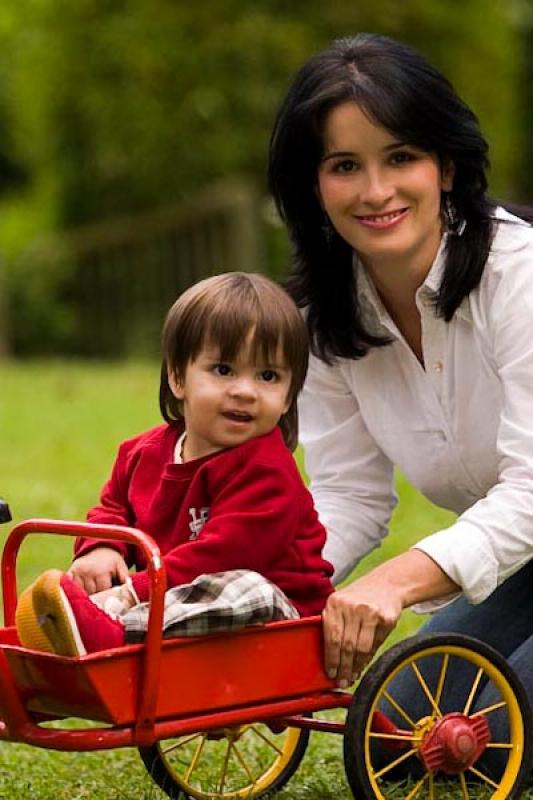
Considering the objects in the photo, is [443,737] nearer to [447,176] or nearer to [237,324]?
[237,324]

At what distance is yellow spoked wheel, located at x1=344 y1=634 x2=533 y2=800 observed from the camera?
306 centimetres

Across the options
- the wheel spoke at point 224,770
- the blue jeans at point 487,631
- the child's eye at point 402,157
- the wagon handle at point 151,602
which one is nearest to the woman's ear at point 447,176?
the child's eye at point 402,157

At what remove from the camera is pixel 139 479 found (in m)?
3.28

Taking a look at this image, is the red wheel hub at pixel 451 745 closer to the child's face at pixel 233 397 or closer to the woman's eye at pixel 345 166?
the child's face at pixel 233 397

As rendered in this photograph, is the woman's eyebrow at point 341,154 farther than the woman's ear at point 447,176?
No

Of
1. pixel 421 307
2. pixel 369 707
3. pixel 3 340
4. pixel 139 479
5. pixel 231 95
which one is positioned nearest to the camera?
pixel 369 707

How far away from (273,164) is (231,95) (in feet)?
27.1

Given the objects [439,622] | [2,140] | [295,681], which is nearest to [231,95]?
[2,140]

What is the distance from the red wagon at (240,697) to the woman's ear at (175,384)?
0.38 meters

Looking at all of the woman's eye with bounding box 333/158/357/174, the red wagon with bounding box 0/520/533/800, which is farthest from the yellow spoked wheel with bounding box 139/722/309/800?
the woman's eye with bounding box 333/158/357/174

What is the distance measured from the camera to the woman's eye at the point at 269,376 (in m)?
3.17

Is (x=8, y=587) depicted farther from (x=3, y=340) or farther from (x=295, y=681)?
(x=3, y=340)

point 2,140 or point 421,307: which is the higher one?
point 421,307

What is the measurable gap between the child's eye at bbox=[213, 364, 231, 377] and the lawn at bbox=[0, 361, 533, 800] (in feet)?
2.84
